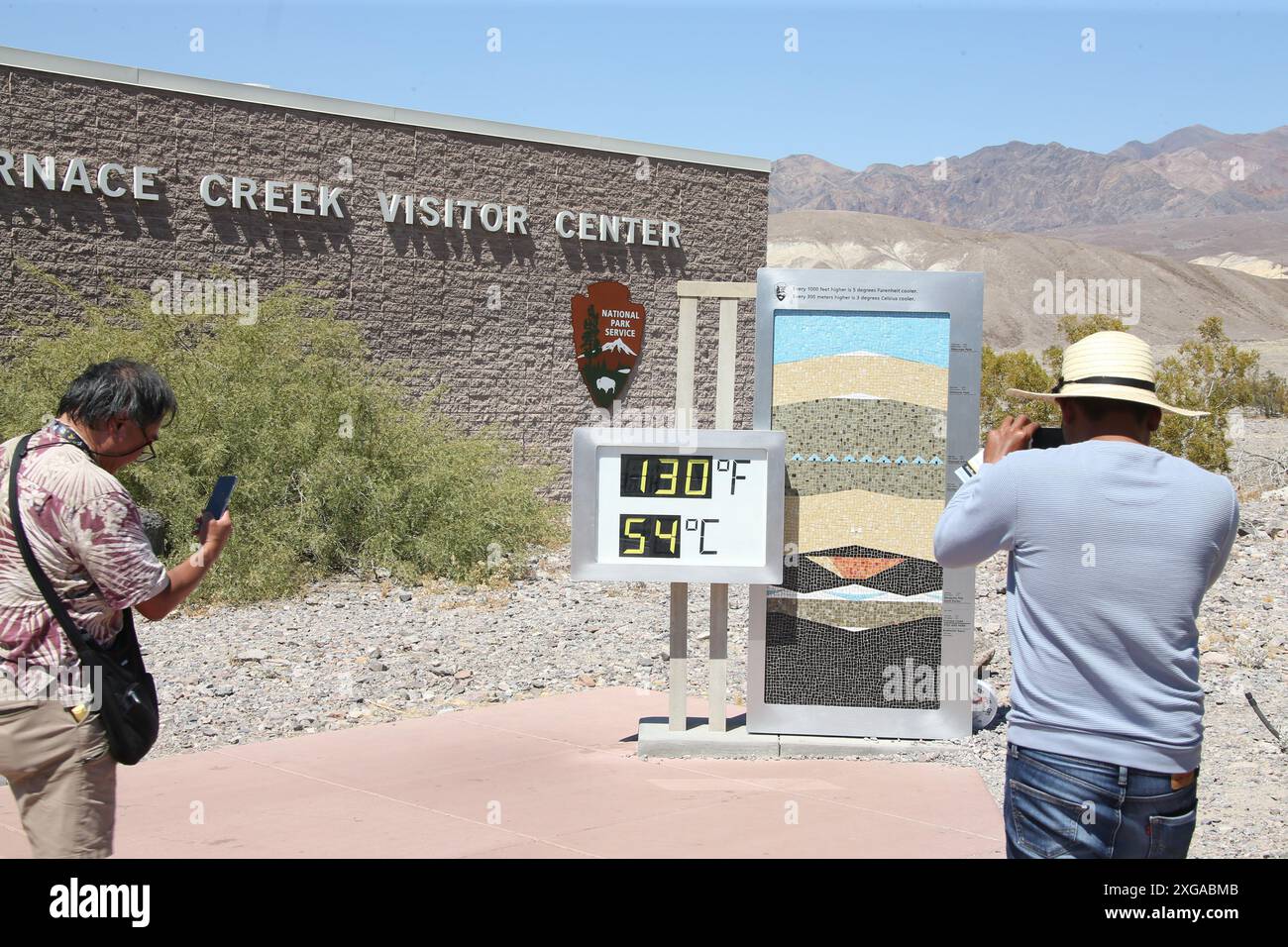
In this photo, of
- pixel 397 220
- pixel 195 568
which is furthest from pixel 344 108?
pixel 195 568

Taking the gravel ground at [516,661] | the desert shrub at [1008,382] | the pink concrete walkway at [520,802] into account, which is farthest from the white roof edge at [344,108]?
the pink concrete walkway at [520,802]

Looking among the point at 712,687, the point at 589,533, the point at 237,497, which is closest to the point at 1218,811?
the point at 712,687

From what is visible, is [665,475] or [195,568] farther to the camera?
[665,475]

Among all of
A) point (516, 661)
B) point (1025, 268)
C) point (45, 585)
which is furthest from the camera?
point (1025, 268)

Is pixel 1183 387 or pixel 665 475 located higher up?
pixel 1183 387

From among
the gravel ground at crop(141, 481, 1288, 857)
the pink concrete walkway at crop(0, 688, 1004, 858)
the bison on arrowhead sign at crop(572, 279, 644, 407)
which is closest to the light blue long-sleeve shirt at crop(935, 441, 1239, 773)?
the pink concrete walkway at crop(0, 688, 1004, 858)

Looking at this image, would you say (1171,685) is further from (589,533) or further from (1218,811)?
(589,533)

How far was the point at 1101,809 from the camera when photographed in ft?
10.1

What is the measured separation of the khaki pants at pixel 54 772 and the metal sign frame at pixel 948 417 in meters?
4.41

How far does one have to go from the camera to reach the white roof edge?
1545 cm

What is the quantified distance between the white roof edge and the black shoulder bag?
13.6 metres

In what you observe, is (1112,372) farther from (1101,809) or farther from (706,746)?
(706,746)

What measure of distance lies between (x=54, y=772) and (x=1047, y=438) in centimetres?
277

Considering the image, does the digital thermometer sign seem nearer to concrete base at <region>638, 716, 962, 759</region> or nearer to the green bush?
concrete base at <region>638, 716, 962, 759</region>
